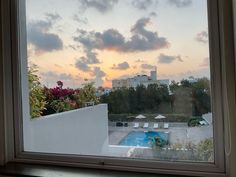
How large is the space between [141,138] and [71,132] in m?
0.46

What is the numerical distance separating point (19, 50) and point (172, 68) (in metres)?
0.98

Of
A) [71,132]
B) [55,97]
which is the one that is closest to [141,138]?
[71,132]

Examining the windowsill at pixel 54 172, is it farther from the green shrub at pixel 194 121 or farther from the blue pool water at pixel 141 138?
the green shrub at pixel 194 121

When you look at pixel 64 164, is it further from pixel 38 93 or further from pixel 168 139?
pixel 168 139

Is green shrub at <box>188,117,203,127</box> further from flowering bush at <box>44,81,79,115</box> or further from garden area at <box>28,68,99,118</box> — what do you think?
flowering bush at <box>44,81,79,115</box>

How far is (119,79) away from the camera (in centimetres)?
151

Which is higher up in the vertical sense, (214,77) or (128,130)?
(214,77)

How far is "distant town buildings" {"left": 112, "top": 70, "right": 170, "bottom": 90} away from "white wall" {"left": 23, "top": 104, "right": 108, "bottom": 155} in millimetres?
155

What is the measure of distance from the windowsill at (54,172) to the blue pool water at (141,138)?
0.53 feet

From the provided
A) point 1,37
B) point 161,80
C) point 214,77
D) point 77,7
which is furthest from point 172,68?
point 1,37

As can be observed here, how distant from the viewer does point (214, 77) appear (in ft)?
4.24

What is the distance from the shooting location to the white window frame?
49.8 inches

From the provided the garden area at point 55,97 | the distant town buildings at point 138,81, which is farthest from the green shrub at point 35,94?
the distant town buildings at point 138,81

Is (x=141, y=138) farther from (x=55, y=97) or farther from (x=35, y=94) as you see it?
(x=35, y=94)
